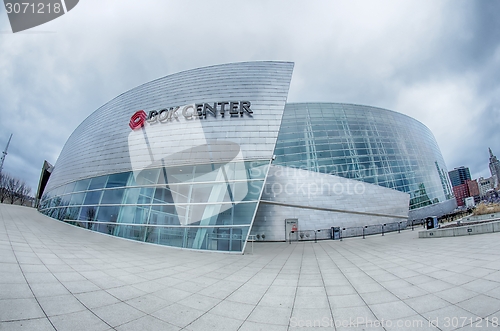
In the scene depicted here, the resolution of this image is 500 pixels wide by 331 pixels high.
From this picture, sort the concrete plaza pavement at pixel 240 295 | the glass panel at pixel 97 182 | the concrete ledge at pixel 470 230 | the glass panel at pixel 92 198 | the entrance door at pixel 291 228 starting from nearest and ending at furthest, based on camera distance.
A: the concrete plaza pavement at pixel 240 295, the concrete ledge at pixel 470 230, the glass panel at pixel 92 198, the glass panel at pixel 97 182, the entrance door at pixel 291 228

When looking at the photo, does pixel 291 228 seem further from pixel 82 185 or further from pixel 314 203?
pixel 82 185

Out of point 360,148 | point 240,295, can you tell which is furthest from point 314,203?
point 240,295

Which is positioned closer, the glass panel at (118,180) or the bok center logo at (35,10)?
the bok center logo at (35,10)

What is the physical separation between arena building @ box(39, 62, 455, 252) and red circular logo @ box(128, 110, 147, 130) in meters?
0.13

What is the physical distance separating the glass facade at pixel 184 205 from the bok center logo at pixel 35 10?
967 centimetres

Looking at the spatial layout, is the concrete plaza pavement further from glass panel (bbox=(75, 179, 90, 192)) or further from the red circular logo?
glass panel (bbox=(75, 179, 90, 192))

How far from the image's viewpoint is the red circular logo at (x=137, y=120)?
17.4m

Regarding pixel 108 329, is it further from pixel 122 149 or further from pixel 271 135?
pixel 122 149

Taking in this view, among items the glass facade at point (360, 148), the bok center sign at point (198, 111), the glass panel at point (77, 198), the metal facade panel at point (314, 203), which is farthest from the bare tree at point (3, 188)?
the glass facade at point (360, 148)

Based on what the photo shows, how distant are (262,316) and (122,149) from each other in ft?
61.0

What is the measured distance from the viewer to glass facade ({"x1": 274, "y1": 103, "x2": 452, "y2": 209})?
2715 cm

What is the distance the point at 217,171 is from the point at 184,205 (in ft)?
10.9

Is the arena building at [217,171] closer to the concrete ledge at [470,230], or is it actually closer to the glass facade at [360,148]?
the glass facade at [360,148]

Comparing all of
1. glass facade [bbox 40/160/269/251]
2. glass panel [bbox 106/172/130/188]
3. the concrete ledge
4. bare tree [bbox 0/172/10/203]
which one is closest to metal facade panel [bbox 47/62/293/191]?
glass panel [bbox 106/172/130/188]
